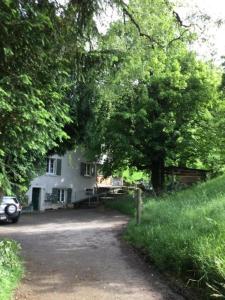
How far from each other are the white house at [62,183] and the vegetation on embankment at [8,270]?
29.0 meters

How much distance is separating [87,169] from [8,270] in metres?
39.6

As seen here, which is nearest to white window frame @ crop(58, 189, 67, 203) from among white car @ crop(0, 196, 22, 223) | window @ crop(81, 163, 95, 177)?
window @ crop(81, 163, 95, 177)

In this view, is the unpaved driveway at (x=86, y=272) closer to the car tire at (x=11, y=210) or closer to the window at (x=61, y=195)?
the car tire at (x=11, y=210)

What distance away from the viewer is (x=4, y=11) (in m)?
7.54

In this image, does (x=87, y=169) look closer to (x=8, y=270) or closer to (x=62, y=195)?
(x=62, y=195)

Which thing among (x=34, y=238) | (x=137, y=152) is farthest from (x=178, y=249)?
(x=137, y=152)

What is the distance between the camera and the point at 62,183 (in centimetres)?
4578

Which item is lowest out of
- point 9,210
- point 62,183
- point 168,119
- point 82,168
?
point 9,210

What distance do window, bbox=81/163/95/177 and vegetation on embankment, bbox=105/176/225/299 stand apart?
3144 centimetres

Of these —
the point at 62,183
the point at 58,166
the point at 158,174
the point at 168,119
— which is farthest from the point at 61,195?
the point at 168,119

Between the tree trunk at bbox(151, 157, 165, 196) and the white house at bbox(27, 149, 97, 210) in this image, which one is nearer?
the tree trunk at bbox(151, 157, 165, 196)

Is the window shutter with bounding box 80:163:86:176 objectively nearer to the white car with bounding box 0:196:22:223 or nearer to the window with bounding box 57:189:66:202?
the window with bounding box 57:189:66:202

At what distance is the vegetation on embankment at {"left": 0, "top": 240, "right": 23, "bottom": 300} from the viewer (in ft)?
29.5

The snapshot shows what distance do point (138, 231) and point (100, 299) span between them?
7.14 meters
